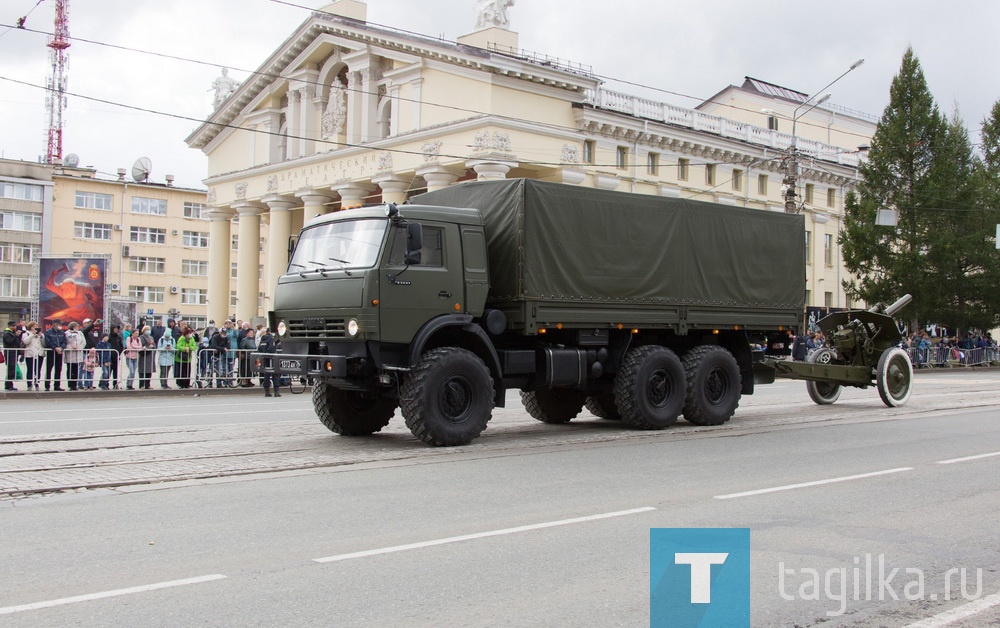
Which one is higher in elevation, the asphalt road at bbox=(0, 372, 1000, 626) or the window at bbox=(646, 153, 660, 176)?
the window at bbox=(646, 153, 660, 176)

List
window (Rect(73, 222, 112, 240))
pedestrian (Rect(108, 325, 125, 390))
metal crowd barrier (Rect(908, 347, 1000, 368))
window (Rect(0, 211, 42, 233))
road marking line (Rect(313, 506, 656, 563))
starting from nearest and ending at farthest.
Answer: road marking line (Rect(313, 506, 656, 563))
pedestrian (Rect(108, 325, 125, 390))
metal crowd barrier (Rect(908, 347, 1000, 368))
window (Rect(0, 211, 42, 233))
window (Rect(73, 222, 112, 240))

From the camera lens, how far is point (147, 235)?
3147 inches

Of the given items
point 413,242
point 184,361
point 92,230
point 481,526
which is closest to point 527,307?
point 413,242

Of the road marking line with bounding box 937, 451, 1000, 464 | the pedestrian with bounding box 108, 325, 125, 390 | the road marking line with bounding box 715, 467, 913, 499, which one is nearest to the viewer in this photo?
the road marking line with bounding box 715, 467, 913, 499

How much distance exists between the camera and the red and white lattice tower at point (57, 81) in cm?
7253

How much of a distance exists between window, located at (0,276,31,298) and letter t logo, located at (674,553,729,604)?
7492cm

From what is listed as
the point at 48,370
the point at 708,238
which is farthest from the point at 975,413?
the point at 48,370

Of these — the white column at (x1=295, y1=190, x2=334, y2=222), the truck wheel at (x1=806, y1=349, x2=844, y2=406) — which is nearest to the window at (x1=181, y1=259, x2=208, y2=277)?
the white column at (x1=295, y1=190, x2=334, y2=222)

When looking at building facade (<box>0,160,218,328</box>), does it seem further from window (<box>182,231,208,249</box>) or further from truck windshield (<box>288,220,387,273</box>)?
truck windshield (<box>288,220,387,273</box>)

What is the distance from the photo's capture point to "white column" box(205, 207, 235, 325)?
56.4 metres

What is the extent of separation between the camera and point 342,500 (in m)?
8.52

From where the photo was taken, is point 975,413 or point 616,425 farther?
point 975,413

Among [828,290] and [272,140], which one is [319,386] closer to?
[272,140]

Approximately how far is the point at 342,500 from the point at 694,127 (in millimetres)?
43810
